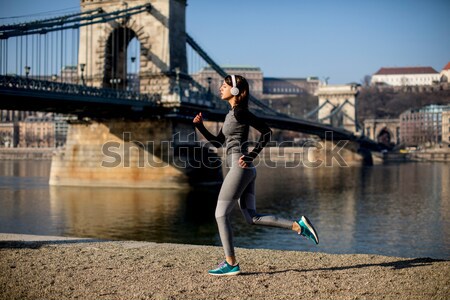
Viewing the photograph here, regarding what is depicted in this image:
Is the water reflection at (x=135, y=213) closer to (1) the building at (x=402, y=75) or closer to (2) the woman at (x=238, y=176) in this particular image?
(2) the woman at (x=238, y=176)

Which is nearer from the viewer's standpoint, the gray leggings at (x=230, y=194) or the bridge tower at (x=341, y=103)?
the gray leggings at (x=230, y=194)

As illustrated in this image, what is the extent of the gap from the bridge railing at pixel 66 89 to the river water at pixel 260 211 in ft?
15.3

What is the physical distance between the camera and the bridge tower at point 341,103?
9900 cm

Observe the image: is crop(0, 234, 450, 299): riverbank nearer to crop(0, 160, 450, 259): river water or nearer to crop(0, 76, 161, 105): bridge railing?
crop(0, 160, 450, 259): river water

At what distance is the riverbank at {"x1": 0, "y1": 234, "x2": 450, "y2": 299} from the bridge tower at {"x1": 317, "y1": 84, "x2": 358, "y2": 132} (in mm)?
91054

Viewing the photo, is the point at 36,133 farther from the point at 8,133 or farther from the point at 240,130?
the point at 240,130

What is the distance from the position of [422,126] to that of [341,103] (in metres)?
15.9

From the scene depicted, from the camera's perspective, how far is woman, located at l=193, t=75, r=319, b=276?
6.77 meters

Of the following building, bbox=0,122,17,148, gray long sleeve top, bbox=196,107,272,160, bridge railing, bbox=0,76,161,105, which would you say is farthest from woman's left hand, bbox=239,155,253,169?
building, bbox=0,122,17,148

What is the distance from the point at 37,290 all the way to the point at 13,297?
0.27 meters

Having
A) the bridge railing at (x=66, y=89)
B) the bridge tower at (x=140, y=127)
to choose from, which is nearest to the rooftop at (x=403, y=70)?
the bridge tower at (x=140, y=127)

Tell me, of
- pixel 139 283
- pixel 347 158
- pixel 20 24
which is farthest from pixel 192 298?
pixel 347 158

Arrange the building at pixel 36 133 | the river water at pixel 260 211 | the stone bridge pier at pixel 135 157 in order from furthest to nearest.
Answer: the building at pixel 36 133 < the stone bridge pier at pixel 135 157 < the river water at pixel 260 211

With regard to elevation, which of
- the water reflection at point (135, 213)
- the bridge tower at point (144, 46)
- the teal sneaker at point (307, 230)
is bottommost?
the water reflection at point (135, 213)
